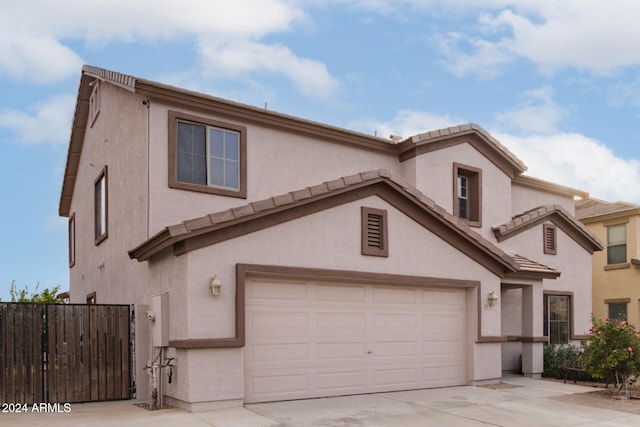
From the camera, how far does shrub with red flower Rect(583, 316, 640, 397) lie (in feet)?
45.4

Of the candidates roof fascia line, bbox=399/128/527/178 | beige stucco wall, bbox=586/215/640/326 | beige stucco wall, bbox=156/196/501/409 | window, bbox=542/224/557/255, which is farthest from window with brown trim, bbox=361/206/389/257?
beige stucco wall, bbox=586/215/640/326

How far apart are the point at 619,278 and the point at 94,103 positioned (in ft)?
63.8

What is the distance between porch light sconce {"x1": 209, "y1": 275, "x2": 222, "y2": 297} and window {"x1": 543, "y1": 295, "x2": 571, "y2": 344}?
1157 centimetres

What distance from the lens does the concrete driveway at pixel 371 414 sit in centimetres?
1006

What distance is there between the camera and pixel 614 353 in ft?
45.5

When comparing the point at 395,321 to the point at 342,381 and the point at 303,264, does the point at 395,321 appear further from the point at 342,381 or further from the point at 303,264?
the point at 303,264

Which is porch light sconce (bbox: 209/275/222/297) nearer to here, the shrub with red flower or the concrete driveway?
the concrete driveway

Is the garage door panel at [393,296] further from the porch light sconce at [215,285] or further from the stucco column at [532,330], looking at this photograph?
the stucco column at [532,330]

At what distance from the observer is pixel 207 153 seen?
13656 millimetres

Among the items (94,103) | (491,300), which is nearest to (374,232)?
(491,300)

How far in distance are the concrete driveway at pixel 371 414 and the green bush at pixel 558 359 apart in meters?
4.08

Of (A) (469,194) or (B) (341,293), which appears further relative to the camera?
(A) (469,194)

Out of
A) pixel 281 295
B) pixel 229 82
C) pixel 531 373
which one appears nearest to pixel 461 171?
pixel 531 373

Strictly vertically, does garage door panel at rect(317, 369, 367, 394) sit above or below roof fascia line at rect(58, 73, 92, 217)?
below
